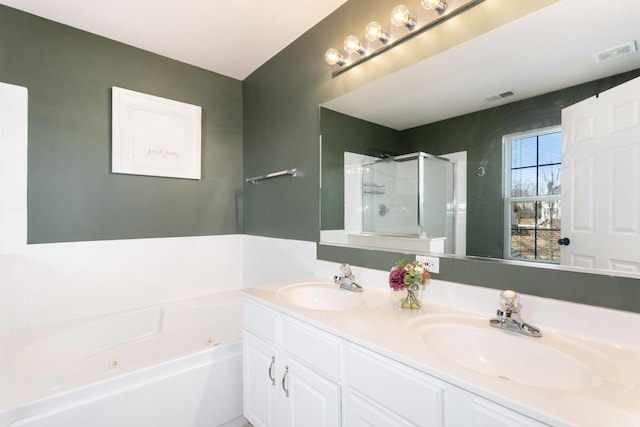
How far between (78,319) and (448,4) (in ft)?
9.70

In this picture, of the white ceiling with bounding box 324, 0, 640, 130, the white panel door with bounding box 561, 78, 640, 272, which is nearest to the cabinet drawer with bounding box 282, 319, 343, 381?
the white panel door with bounding box 561, 78, 640, 272

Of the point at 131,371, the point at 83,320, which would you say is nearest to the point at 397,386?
the point at 131,371

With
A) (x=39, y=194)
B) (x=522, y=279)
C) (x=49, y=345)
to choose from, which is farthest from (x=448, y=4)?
(x=49, y=345)

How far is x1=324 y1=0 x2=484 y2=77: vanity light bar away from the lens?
1.36m

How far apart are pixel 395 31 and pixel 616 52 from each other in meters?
0.93

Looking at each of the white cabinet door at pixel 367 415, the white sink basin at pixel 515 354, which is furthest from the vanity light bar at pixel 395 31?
the white cabinet door at pixel 367 415

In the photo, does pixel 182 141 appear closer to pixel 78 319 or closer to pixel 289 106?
pixel 289 106

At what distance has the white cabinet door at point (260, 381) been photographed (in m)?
1.48

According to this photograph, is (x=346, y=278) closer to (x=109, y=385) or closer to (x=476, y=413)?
(x=476, y=413)

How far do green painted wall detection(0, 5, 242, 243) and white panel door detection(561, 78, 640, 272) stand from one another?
2603 mm

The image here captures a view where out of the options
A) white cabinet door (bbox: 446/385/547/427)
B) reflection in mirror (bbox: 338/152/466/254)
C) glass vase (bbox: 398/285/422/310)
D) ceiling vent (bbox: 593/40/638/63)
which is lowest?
white cabinet door (bbox: 446/385/547/427)

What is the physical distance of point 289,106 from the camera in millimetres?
2389

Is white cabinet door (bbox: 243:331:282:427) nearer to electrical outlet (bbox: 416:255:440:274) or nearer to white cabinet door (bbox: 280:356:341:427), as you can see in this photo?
white cabinet door (bbox: 280:356:341:427)

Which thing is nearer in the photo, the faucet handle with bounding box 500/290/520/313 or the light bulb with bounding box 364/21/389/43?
the faucet handle with bounding box 500/290/520/313
